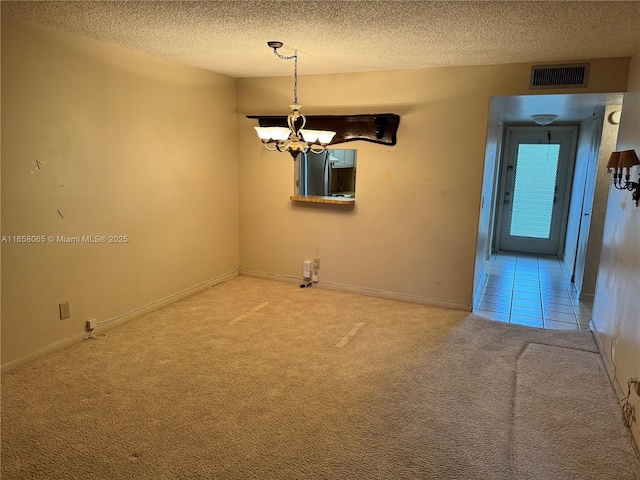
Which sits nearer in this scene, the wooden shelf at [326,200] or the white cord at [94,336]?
the white cord at [94,336]

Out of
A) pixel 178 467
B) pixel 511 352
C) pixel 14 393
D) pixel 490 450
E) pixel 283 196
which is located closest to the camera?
pixel 178 467

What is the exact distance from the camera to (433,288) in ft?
14.1

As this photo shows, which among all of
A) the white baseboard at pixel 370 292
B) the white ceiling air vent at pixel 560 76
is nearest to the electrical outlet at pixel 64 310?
the white baseboard at pixel 370 292

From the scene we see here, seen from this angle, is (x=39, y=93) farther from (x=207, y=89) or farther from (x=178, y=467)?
(x=178, y=467)

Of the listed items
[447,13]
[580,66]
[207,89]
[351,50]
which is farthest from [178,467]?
[580,66]

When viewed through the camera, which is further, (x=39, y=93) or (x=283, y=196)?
(x=283, y=196)

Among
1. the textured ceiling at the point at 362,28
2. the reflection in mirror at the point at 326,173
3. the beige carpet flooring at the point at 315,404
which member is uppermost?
the textured ceiling at the point at 362,28

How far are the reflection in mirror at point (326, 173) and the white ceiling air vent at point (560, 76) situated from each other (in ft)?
6.90

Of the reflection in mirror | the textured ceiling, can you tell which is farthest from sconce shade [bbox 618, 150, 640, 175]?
the reflection in mirror

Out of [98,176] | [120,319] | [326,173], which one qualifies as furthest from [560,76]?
[120,319]

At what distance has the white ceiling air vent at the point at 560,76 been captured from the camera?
3436 mm

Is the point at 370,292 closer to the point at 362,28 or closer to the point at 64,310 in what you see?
the point at 362,28

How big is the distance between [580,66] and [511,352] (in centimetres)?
236

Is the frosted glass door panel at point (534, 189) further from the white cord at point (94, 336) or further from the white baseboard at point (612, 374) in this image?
the white cord at point (94, 336)
